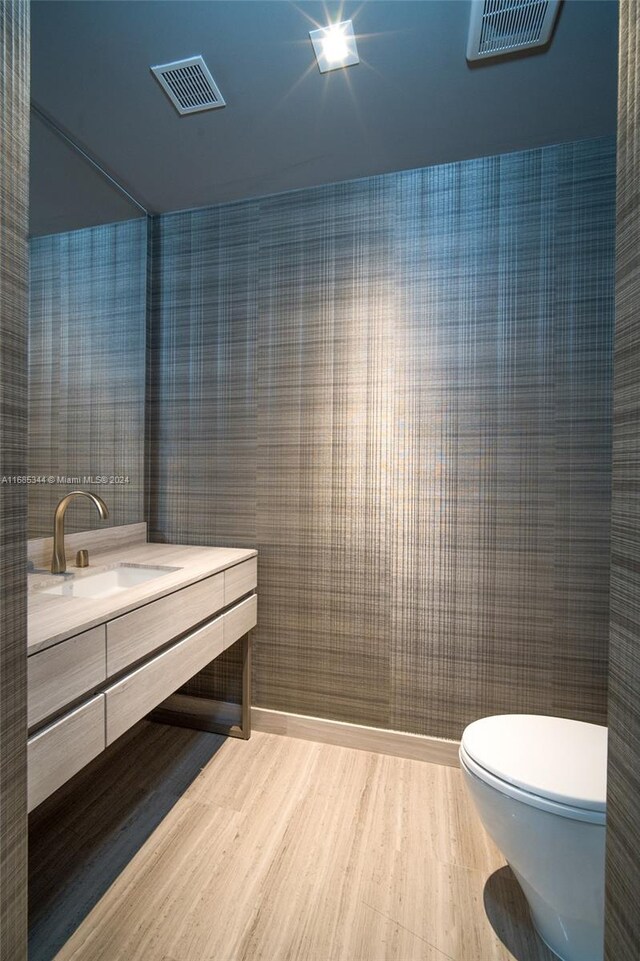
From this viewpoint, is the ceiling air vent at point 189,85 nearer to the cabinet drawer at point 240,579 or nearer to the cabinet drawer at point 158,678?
the cabinet drawer at point 240,579

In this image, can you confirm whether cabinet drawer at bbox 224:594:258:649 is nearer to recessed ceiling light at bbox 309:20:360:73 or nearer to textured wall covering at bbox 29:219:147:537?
textured wall covering at bbox 29:219:147:537

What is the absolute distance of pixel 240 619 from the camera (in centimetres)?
193

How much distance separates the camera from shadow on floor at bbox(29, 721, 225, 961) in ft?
4.11

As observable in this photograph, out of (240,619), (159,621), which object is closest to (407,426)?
(240,619)

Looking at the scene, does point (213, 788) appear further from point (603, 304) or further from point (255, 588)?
point (603, 304)

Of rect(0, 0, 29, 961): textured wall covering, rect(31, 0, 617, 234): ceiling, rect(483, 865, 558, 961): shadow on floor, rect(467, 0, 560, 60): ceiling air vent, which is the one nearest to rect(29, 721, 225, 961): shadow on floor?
rect(0, 0, 29, 961): textured wall covering

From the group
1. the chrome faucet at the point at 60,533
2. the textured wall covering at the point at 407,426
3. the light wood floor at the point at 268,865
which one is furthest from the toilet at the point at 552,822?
the chrome faucet at the point at 60,533

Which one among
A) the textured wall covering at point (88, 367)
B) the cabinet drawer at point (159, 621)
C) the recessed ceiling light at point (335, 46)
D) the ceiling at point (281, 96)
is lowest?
the cabinet drawer at point (159, 621)

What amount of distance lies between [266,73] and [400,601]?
1897 millimetres

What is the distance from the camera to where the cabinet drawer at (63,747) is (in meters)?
0.95

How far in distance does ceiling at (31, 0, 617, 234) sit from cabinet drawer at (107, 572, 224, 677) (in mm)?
1351

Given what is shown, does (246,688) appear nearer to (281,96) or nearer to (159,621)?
(159,621)

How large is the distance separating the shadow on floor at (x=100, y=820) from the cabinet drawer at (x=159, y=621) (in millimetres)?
665

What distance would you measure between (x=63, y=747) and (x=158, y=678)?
37 cm
